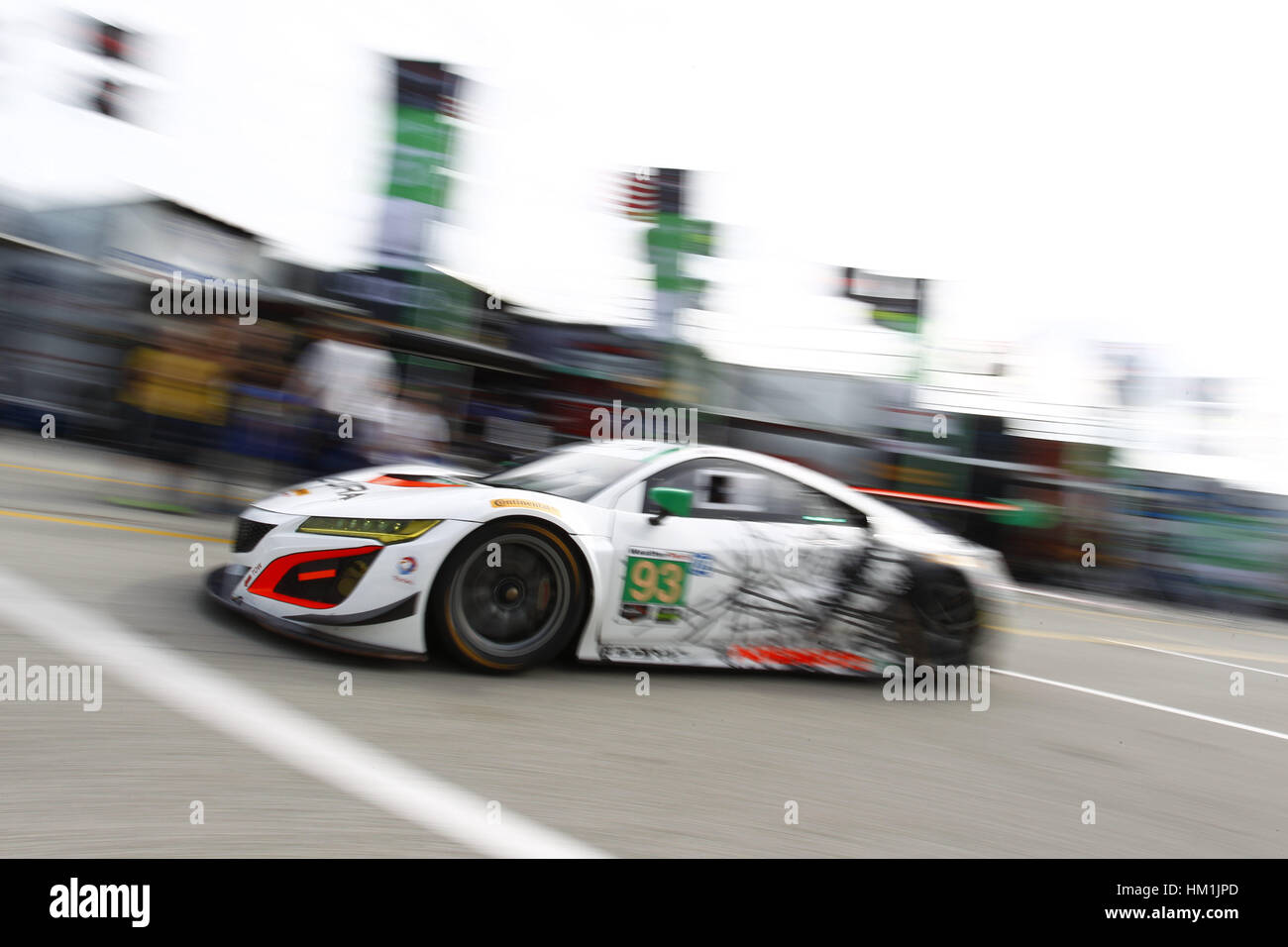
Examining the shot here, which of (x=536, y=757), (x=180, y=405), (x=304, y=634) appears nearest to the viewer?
(x=536, y=757)

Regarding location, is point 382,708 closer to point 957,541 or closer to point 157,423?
point 957,541

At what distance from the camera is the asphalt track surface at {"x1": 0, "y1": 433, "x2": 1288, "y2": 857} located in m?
2.79

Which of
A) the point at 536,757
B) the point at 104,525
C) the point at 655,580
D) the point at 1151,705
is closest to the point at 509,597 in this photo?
the point at 655,580

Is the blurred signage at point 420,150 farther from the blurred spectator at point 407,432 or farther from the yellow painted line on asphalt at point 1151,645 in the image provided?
the yellow painted line on asphalt at point 1151,645

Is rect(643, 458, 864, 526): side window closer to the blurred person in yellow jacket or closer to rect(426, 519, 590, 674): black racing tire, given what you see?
rect(426, 519, 590, 674): black racing tire

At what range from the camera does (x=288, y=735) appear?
10.9 feet

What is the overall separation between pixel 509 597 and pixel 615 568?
1.68 feet

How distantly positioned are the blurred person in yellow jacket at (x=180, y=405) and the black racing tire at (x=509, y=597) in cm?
450

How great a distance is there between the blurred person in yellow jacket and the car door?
4607 mm

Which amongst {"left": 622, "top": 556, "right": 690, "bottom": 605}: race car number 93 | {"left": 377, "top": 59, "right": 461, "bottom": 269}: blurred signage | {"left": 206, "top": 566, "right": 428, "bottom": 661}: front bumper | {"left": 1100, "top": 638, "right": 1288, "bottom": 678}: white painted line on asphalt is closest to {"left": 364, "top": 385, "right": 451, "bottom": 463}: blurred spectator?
{"left": 206, "top": 566, "right": 428, "bottom": 661}: front bumper

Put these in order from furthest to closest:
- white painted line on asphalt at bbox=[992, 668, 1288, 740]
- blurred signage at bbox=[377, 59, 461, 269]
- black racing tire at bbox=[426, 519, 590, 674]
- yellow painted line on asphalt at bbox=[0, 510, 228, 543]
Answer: blurred signage at bbox=[377, 59, 461, 269]
yellow painted line on asphalt at bbox=[0, 510, 228, 543]
white painted line on asphalt at bbox=[992, 668, 1288, 740]
black racing tire at bbox=[426, 519, 590, 674]

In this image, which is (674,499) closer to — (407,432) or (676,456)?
(676,456)
